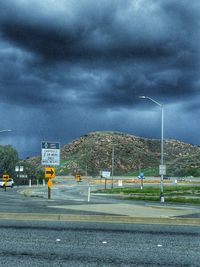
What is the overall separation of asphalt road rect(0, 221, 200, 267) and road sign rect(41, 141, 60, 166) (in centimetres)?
1645

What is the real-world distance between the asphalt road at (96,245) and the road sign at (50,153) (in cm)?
1645

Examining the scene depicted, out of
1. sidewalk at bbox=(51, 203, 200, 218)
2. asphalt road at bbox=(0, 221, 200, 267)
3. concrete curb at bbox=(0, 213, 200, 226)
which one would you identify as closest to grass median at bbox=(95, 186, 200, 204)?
sidewalk at bbox=(51, 203, 200, 218)

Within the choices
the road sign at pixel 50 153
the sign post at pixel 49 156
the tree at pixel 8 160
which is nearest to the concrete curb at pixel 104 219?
the sign post at pixel 49 156

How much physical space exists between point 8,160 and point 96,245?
87816 millimetres

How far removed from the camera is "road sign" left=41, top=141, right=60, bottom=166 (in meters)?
33.9

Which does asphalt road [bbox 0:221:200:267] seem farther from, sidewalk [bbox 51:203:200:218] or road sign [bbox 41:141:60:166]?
road sign [bbox 41:141:60:166]

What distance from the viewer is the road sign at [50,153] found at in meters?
33.9

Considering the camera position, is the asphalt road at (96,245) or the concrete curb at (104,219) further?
the concrete curb at (104,219)

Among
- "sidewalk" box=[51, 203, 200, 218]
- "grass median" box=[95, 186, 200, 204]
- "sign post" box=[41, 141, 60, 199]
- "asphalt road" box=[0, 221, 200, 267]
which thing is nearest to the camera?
"asphalt road" box=[0, 221, 200, 267]

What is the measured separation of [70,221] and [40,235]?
4.74m

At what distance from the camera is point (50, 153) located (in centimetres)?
3412

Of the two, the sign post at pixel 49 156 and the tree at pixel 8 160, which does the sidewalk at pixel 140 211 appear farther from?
the tree at pixel 8 160

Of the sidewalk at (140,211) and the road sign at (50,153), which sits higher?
the road sign at (50,153)

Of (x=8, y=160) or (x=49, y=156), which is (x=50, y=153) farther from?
(x=8, y=160)
